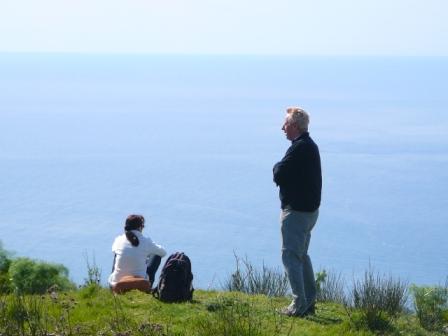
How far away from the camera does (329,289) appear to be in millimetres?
8500

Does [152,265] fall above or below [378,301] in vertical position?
above

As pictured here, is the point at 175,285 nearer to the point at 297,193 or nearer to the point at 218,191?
the point at 297,193

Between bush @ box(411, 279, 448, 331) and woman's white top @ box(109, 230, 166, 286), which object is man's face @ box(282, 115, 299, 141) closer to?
bush @ box(411, 279, 448, 331)

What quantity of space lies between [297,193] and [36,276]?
372 centimetres

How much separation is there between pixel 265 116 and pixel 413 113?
120 feet

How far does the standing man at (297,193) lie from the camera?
6.01 metres

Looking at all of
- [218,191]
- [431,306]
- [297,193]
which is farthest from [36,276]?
[218,191]

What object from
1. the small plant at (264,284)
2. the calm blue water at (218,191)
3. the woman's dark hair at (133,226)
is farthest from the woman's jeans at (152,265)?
the calm blue water at (218,191)

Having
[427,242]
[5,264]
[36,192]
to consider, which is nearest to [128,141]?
[36,192]

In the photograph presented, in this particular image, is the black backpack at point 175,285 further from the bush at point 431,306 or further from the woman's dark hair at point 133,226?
the bush at point 431,306

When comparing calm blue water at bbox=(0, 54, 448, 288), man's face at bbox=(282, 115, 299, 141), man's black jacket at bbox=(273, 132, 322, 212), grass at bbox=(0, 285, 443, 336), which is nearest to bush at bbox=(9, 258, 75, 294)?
grass at bbox=(0, 285, 443, 336)

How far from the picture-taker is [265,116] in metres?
174

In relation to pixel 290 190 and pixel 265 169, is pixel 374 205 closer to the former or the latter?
pixel 265 169

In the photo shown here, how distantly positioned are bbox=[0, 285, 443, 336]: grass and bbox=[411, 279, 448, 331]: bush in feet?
0.36
